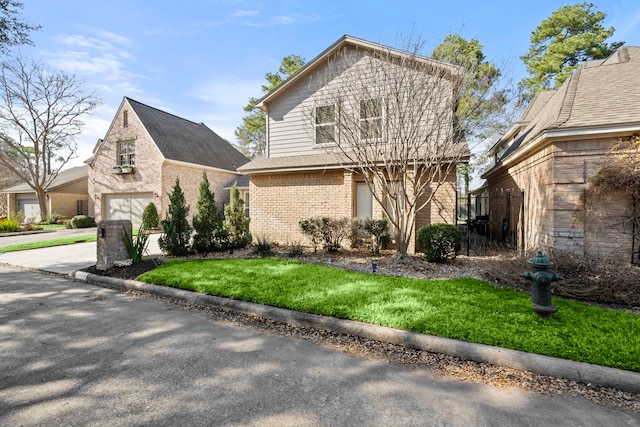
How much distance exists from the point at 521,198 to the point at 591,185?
9.75 ft

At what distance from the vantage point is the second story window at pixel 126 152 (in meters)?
19.2

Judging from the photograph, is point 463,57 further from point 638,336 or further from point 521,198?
point 638,336

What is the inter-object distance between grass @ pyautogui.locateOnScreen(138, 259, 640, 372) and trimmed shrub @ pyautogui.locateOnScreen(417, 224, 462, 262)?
5.00 feet

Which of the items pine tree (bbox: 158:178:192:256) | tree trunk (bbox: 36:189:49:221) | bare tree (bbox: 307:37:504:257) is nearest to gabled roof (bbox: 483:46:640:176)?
bare tree (bbox: 307:37:504:257)

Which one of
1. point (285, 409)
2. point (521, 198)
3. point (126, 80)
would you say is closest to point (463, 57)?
point (521, 198)

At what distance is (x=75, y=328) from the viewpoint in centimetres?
404

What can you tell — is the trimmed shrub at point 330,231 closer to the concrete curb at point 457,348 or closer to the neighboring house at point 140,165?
the concrete curb at point 457,348

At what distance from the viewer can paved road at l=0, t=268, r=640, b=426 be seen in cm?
229

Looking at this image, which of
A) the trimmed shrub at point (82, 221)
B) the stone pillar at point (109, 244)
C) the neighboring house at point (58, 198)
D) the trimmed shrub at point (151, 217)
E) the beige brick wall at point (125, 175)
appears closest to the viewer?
the stone pillar at point (109, 244)

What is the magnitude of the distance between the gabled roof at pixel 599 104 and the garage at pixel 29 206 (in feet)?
118

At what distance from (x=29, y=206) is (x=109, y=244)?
29373 millimetres

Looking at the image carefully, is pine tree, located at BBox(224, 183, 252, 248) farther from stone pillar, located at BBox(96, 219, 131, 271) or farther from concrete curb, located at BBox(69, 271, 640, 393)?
concrete curb, located at BBox(69, 271, 640, 393)

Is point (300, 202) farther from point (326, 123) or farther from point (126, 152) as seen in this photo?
point (126, 152)

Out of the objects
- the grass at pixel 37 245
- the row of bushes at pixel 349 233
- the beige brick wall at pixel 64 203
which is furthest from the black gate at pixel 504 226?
the beige brick wall at pixel 64 203
